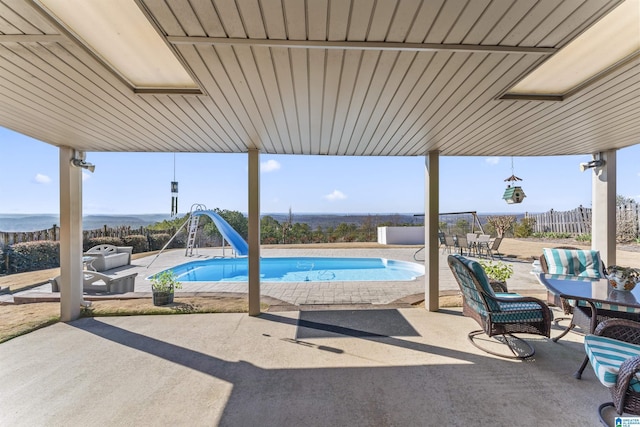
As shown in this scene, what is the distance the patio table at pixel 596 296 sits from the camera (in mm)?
2385

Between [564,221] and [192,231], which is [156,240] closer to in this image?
[192,231]

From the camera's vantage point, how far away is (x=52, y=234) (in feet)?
28.4

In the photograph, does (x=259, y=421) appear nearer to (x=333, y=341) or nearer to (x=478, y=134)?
(x=333, y=341)

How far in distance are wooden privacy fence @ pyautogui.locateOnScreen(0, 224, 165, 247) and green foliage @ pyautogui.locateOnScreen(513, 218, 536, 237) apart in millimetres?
17350

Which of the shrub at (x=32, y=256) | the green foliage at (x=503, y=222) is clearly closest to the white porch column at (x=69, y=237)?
the shrub at (x=32, y=256)

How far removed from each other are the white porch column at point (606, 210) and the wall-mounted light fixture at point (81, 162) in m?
7.81

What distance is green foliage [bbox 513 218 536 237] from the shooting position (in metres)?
13.2

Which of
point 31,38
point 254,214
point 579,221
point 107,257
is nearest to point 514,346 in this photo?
point 254,214

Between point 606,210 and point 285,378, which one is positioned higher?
point 606,210

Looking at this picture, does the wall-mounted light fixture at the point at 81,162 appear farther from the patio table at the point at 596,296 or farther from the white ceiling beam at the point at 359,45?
the patio table at the point at 596,296

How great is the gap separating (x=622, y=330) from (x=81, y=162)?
6242mm

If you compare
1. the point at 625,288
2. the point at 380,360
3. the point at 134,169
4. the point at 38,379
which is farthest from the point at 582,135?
the point at 134,169

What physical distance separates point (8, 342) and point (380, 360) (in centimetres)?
418

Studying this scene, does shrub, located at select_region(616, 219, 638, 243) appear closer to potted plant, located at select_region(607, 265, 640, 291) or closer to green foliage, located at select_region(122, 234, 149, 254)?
potted plant, located at select_region(607, 265, 640, 291)
